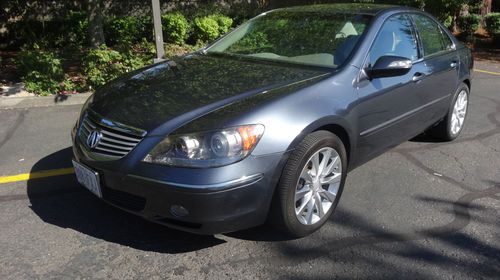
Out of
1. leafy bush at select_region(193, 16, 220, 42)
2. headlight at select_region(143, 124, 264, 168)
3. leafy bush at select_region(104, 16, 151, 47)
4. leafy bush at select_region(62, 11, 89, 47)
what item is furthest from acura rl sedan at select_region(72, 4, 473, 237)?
leafy bush at select_region(62, 11, 89, 47)

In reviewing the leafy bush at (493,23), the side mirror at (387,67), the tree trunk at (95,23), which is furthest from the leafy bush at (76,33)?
the leafy bush at (493,23)

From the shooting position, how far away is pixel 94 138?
3.11 metres

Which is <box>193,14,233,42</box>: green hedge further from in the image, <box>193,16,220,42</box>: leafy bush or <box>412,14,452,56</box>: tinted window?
<box>412,14,452,56</box>: tinted window

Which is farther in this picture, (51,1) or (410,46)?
(51,1)

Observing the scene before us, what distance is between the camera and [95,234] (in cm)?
328

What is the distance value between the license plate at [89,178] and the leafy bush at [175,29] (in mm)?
9349

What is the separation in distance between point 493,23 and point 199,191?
51.5 feet

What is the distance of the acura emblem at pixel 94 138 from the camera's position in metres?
3.07

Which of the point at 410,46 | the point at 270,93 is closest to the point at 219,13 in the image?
the point at 410,46

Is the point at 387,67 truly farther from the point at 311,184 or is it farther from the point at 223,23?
the point at 223,23

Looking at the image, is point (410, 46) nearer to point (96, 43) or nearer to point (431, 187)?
point (431, 187)

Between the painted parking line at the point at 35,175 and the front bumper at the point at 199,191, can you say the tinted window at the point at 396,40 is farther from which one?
the painted parking line at the point at 35,175

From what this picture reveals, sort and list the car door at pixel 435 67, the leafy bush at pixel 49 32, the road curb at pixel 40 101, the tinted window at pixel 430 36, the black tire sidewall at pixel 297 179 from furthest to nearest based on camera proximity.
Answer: the leafy bush at pixel 49 32
the road curb at pixel 40 101
the tinted window at pixel 430 36
the car door at pixel 435 67
the black tire sidewall at pixel 297 179

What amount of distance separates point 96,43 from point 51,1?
12.2 feet
